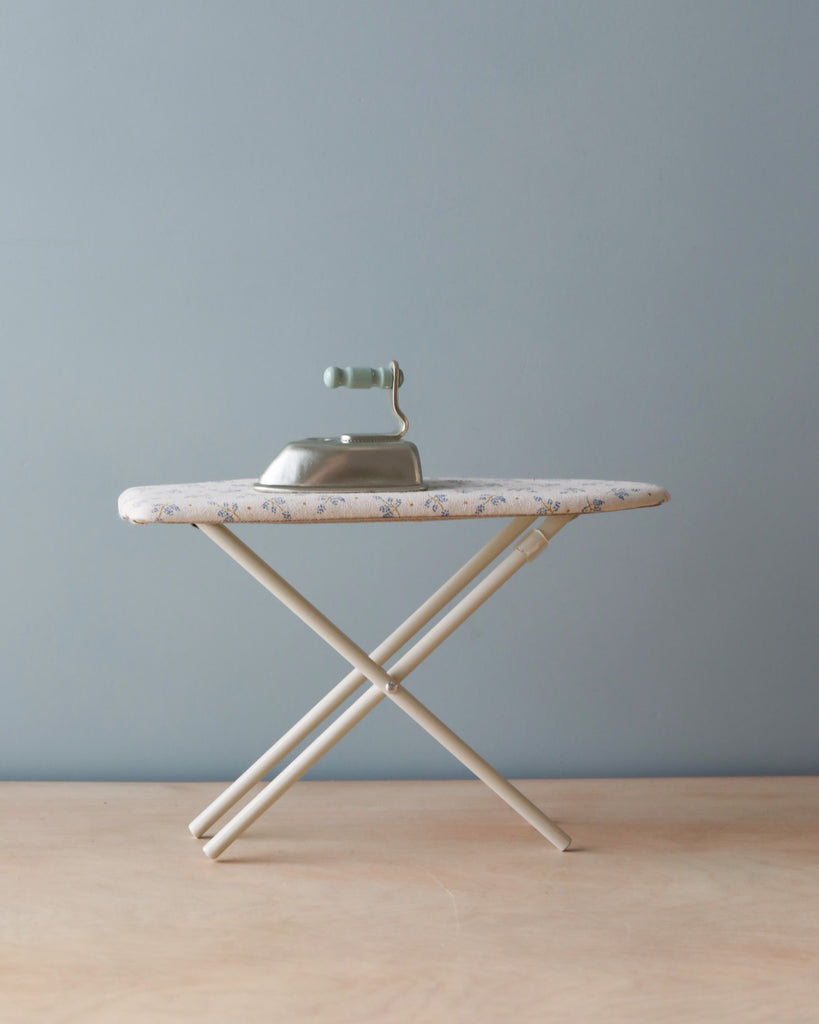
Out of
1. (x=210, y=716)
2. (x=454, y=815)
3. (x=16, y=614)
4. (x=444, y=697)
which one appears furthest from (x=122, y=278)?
(x=454, y=815)

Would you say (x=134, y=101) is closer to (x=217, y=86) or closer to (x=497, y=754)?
(x=217, y=86)

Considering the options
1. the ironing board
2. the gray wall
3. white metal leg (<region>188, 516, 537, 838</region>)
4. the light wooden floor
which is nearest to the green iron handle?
the ironing board

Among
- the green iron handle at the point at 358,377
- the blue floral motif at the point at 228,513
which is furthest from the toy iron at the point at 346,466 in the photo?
the blue floral motif at the point at 228,513

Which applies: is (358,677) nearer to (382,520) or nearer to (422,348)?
(382,520)

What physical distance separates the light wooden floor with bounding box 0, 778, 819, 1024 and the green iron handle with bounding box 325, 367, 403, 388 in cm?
68

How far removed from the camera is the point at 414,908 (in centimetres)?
138

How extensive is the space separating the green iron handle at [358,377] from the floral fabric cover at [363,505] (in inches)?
6.8

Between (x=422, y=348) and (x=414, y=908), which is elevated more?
(x=422, y=348)

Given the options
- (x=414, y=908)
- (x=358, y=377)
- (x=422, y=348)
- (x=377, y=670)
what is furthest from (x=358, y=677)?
(x=422, y=348)

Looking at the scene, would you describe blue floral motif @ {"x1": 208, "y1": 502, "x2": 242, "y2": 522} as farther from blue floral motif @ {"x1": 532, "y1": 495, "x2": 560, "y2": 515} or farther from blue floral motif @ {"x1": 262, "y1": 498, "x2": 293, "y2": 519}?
blue floral motif @ {"x1": 532, "y1": 495, "x2": 560, "y2": 515}

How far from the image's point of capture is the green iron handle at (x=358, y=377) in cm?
143

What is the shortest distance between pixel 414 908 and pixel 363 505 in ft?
1.76

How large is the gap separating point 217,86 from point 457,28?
431 mm

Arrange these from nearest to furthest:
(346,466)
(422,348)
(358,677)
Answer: (346,466)
(358,677)
(422,348)
